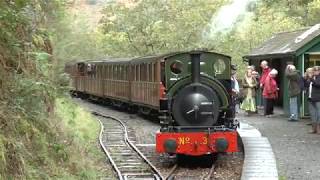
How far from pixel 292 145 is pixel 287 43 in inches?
330

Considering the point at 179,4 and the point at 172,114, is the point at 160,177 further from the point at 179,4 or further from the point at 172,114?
the point at 179,4

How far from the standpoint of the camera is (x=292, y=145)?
1357 centimetres

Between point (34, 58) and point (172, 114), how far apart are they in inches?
127

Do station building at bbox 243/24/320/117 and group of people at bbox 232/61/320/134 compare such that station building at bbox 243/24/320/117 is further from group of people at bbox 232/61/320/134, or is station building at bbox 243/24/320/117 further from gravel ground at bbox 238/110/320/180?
gravel ground at bbox 238/110/320/180

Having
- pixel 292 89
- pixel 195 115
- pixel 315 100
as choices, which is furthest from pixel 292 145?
pixel 292 89

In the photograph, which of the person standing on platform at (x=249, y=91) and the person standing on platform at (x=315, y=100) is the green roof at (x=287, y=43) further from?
the person standing on platform at (x=315, y=100)

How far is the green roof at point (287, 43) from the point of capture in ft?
63.1

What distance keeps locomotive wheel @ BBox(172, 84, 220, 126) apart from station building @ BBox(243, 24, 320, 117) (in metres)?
8.15

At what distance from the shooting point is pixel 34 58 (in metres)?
9.34

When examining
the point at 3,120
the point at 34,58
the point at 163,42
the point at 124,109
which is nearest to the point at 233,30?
the point at 163,42

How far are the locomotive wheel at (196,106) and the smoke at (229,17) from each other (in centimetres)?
1701

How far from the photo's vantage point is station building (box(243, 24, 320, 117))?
62.4 ft

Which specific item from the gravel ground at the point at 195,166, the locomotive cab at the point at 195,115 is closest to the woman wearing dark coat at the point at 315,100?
the gravel ground at the point at 195,166

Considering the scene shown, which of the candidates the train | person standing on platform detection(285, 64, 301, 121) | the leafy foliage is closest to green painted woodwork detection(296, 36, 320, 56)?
person standing on platform detection(285, 64, 301, 121)
